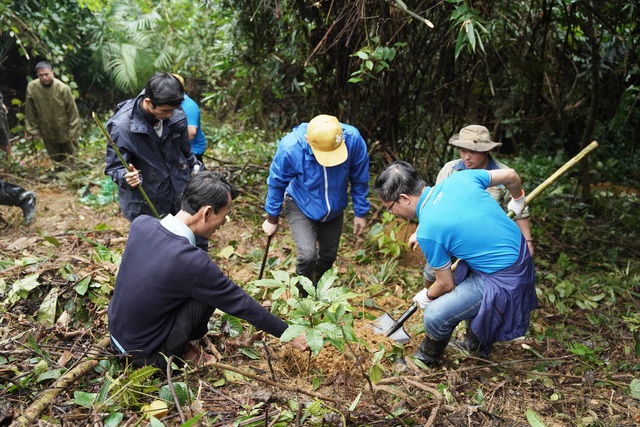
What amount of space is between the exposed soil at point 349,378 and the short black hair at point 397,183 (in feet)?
3.04

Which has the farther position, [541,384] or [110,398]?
[541,384]

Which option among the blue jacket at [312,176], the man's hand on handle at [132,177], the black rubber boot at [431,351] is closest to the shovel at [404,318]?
the black rubber boot at [431,351]

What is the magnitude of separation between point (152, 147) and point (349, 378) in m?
2.05

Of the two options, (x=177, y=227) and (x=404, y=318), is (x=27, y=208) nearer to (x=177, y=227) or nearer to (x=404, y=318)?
(x=177, y=227)

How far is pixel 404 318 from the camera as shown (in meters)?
3.60

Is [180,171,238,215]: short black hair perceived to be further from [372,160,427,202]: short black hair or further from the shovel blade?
the shovel blade

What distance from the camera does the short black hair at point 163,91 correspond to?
338 centimetres

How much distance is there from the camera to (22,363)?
2.65 m

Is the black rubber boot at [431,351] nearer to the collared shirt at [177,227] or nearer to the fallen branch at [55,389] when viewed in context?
the collared shirt at [177,227]

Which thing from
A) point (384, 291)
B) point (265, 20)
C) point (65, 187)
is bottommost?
point (65, 187)

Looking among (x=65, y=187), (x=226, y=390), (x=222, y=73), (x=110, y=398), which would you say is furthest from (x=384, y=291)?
(x=65, y=187)

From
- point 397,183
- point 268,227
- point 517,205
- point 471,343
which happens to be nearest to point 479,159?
point 517,205

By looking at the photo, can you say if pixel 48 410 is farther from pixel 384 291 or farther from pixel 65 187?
pixel 65 187

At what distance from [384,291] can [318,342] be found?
221 centimetres
